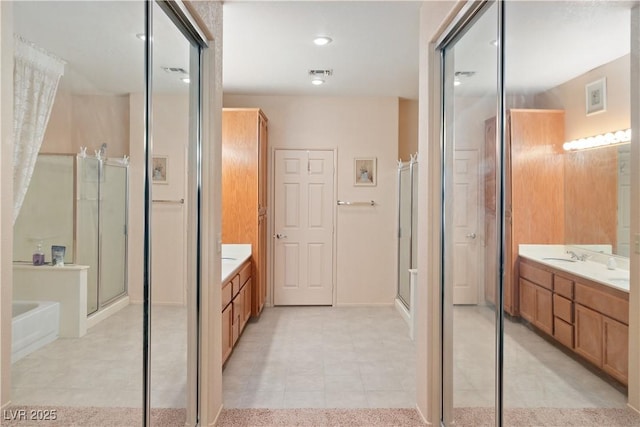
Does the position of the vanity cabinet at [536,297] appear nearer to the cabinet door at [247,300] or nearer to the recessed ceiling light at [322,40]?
the recessed ceiling light at [322,40]

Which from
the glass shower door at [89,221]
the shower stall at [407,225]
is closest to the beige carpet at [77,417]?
the glass shower door at [89,221]

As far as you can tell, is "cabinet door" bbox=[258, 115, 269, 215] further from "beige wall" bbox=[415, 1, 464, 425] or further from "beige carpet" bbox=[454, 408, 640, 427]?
"beige carpet" bbox=[454, 408, 640, 427]

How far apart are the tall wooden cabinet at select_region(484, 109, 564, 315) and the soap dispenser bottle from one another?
53.9 inches

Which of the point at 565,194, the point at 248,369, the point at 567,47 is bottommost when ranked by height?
the point at 248,369

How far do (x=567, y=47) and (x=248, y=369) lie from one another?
3067 millimetres

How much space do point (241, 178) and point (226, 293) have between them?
5.64 feet

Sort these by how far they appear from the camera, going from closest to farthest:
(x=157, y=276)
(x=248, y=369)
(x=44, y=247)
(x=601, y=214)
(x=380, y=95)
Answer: (x=44, y=247), (x=601, y=214), (x=157, y=276), (x=248, y=369), (x=380, y=95)

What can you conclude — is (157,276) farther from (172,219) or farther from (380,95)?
(380,95)

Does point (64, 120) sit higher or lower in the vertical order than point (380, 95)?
lower

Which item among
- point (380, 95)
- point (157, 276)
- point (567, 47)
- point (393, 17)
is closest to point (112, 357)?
point (157, 276)

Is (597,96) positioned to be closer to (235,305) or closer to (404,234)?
(235,305)

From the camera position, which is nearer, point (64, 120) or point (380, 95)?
point (64, 120)

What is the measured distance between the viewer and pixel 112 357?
1390mm

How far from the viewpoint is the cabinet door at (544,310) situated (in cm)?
141
